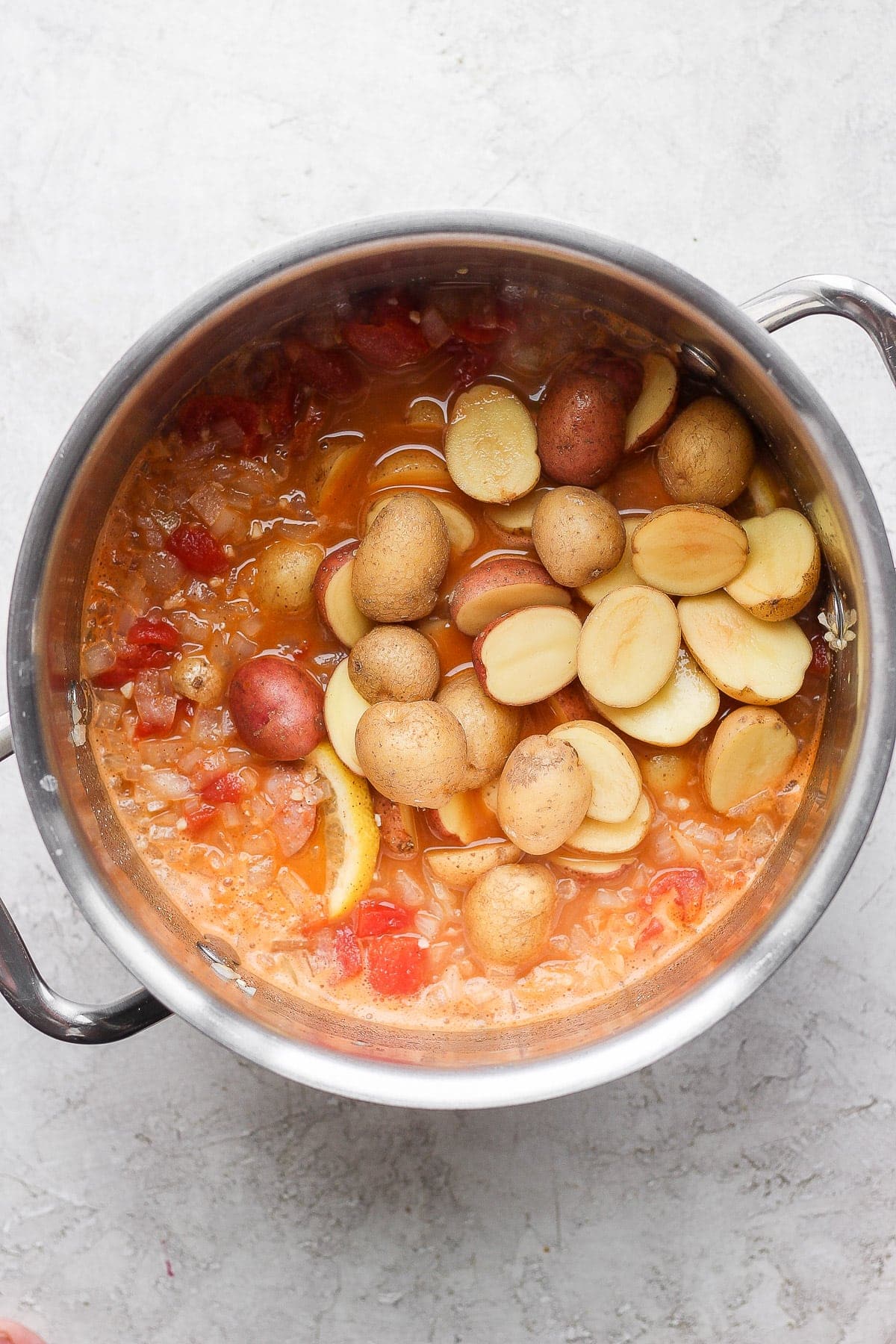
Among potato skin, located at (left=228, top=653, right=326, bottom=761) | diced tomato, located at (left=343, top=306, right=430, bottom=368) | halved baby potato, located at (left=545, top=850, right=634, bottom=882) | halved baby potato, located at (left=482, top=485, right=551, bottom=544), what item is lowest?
halved baby potato, located at (left=545, top=850, right=634, bottom=882)

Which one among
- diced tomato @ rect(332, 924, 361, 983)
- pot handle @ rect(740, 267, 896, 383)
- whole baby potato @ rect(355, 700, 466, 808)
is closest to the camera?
pot handle @ rect(740, 267, 896, 383)

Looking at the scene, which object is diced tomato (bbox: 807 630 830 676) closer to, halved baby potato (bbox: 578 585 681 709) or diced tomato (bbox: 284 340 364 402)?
halved baby potato (bbox: 578 585 681 709)

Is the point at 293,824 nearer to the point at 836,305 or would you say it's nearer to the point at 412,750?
the point at 412,750

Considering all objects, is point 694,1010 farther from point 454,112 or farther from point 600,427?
point 454,112

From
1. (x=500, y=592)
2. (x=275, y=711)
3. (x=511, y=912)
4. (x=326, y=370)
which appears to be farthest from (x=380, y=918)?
(x=326, y=370)

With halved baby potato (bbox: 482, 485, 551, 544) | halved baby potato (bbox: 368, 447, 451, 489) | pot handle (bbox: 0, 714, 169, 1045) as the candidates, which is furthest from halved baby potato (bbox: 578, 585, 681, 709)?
pot handle (bbox: 0, 714, 169, 1045)

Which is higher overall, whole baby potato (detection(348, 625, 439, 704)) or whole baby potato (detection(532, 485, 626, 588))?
whole baby potato (detection(532, 485, 626, 588))

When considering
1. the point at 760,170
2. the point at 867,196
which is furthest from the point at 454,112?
the point at 867,196
